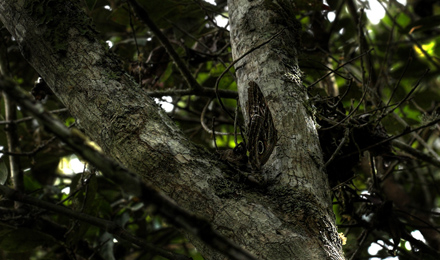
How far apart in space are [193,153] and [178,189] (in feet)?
0.35

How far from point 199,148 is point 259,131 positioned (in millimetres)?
204

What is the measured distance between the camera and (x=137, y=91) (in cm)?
111

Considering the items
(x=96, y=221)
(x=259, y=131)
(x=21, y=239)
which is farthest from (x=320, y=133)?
(x=21, y=239)

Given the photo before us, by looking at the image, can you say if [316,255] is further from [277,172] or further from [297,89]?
[297,89]

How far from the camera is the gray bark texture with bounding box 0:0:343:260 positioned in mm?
890

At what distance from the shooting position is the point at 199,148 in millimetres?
1045

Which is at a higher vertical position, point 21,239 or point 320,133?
point 21,239

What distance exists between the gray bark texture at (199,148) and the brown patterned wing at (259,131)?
22 millimetres

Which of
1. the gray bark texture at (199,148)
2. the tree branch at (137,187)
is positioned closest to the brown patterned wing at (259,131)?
the gray bark texture at (199,148)

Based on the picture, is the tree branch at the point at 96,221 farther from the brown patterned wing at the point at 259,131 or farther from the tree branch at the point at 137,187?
the tree branch at the point at 137,187

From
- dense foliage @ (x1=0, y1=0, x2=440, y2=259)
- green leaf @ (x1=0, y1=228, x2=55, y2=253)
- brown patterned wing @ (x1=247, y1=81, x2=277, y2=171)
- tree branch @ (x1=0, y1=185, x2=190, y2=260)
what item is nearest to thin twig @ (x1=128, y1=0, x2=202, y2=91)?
dense foliage @ (x1=0, y1=0, x2=440, y2=259)

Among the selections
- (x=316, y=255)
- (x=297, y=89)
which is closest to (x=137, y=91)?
(x=297, y=89)

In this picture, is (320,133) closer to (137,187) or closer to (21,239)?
(137,187)

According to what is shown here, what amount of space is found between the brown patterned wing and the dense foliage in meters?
0.12
